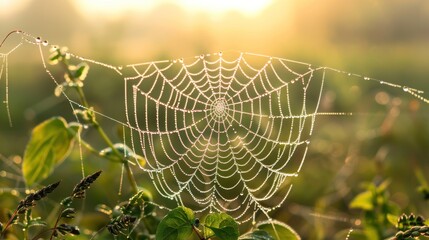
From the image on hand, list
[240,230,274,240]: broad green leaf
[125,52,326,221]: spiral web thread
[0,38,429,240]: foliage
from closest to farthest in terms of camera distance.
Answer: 1. [0,38,429,240]: foliage
2. [240,230,274,240]: broad green leaf
3. [125,52,326,221]: spiral web thread

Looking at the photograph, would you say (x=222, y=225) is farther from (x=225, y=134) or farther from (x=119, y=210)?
(x=225, y=134)

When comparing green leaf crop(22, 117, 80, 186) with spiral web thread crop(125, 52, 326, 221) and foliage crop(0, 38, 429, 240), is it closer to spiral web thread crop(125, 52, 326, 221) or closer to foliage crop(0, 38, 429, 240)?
foliage crop(0, 38, 429, 240)

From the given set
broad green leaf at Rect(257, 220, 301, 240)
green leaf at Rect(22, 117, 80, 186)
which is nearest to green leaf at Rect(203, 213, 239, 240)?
broad green leaf at Rect(257, 220, 301, 240)

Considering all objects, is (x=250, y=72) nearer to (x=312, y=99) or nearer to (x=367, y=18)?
(x=312, y=99)

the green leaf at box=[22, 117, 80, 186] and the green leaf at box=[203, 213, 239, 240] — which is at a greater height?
the green leaf at box=[22, 117, 80, 186]

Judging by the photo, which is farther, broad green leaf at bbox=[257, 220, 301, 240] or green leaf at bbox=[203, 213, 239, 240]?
broad green leaf at bbox=[257, 220, 301, 240]

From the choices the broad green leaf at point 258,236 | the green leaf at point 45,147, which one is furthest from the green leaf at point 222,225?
the green leaf at point 45,147

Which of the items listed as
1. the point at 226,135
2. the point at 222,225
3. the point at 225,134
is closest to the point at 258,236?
the point at 222,225
